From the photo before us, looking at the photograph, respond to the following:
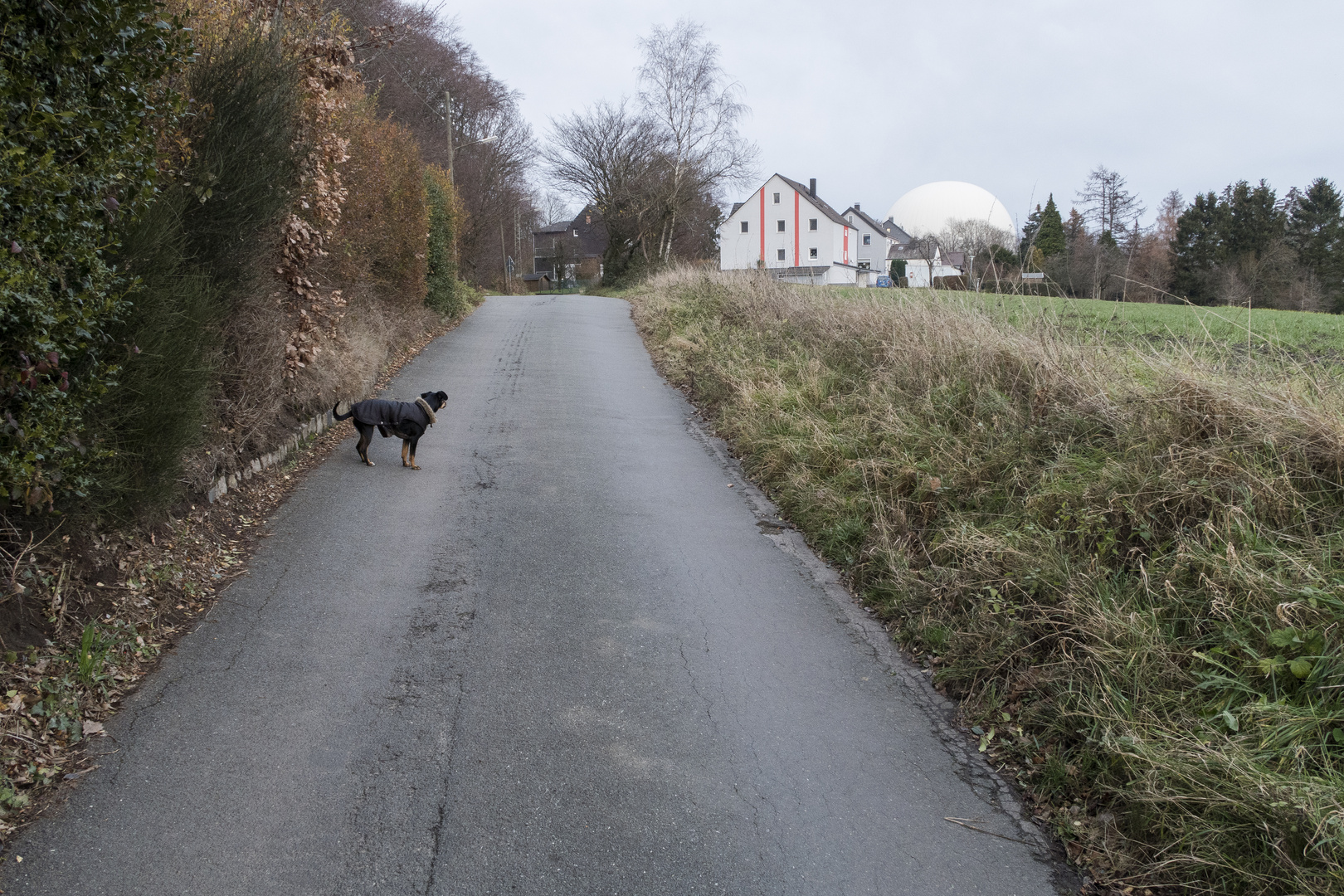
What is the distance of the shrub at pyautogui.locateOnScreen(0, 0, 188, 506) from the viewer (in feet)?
12.6

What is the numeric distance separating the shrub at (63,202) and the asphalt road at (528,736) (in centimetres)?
148

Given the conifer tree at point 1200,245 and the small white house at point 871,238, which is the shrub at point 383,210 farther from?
the small white house at point 871,238

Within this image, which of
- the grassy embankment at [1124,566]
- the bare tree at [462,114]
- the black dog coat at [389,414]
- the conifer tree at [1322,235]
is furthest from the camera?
the conifer tree at [1322,235]

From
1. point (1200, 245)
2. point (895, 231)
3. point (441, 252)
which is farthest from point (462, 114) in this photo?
point (895, 231)

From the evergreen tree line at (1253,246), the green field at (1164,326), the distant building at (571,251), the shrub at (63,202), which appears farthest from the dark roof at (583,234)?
the shrub at (63,202)

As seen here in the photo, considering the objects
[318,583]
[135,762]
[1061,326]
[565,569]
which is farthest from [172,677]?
[1061,326]

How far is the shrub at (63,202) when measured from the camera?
3.86m

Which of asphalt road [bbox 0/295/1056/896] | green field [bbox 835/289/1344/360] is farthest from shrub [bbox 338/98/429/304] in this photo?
green field [bbox 835/289/1344/360]

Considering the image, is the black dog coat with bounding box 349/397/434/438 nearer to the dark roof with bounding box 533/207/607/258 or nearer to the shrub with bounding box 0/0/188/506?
the shrub with bounding box 0/0/188/506

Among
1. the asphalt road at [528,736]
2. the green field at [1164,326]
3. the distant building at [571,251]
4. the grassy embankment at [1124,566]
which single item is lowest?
the asphalt road at [528,736]

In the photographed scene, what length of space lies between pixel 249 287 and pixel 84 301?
12.0 ft

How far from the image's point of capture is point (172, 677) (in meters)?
4.58

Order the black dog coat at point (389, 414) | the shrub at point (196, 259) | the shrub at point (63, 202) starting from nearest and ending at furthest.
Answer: the shrub at point (63, 202) < the shrub at point (196, 259) < the black dog coat at point (389, 414)

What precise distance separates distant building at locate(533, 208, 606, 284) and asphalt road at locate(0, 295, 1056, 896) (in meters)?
54.2
